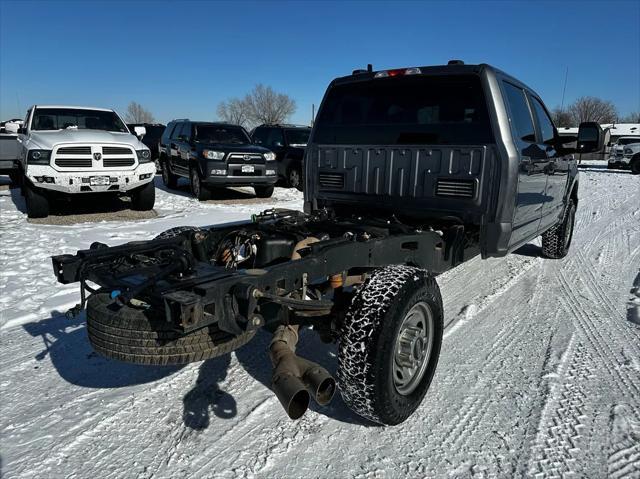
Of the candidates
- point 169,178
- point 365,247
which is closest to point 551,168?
point 365,247

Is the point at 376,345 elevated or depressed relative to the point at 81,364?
elevated

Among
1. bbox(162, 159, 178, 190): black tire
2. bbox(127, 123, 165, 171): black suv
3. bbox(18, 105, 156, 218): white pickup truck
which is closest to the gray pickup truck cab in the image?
bbox(18, 105, 156, 218): white pickup truck

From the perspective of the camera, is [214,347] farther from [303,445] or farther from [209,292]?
[303,445]

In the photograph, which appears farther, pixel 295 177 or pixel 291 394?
pixel 295 177

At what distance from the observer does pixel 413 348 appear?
268cm

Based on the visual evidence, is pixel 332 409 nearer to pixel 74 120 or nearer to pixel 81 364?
pixel 81 364

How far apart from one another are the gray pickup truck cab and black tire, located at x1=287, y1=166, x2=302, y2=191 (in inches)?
349

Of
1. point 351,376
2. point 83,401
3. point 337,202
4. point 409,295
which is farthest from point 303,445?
point 337,202

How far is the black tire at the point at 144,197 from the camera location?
9.30 meters

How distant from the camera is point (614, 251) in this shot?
22.6ft

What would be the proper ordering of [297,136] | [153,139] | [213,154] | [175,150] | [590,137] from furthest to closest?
[153,139]
[297,136]
[175,150]
[213,154]
[590,137]

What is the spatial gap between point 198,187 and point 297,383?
33.1ft

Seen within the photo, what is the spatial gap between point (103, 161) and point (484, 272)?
264 inches

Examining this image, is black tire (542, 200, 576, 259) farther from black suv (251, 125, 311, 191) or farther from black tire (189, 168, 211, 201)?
black suv (251, 125, 311, 191)
